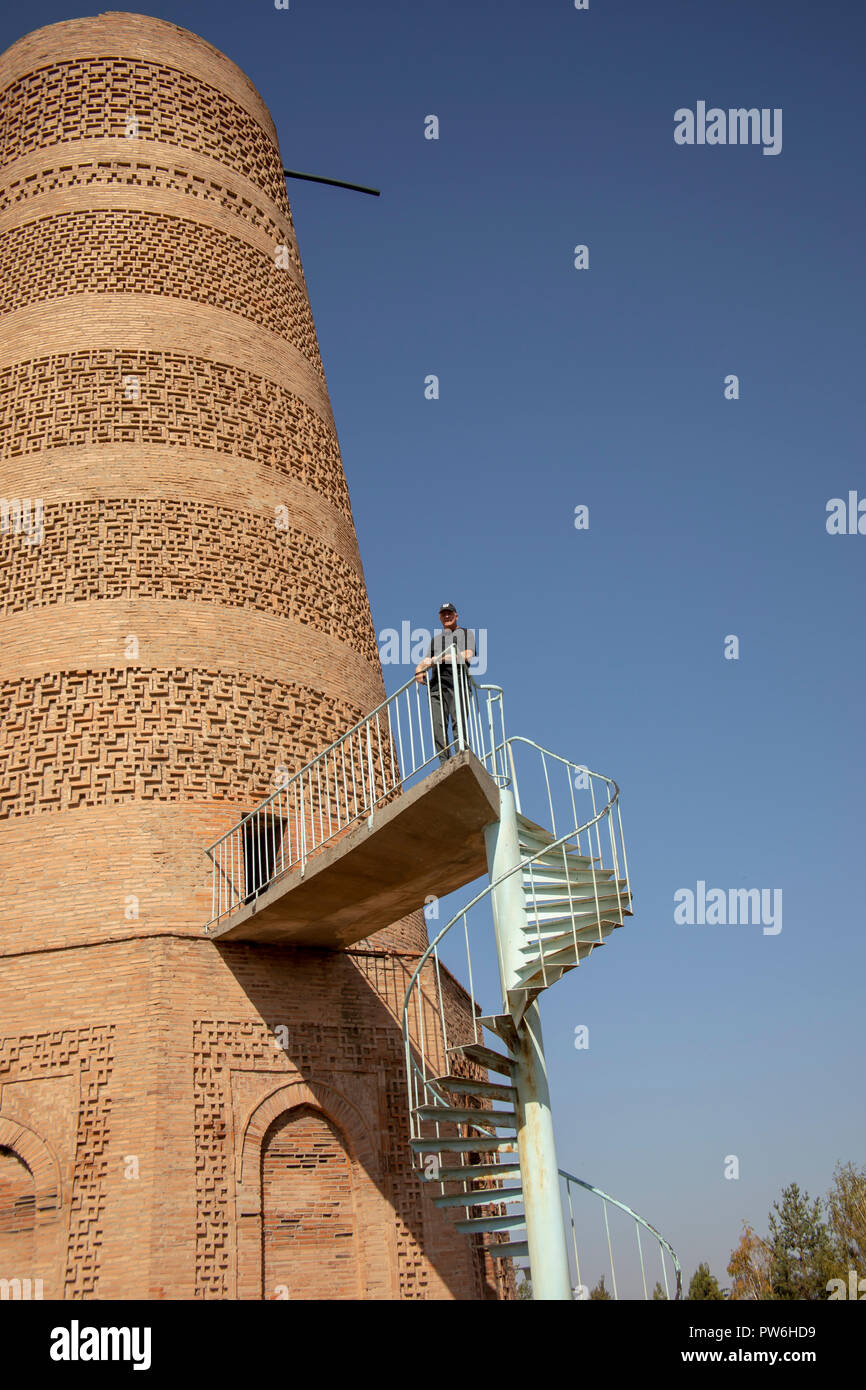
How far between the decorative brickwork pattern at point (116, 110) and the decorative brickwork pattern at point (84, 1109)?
9946 millimetres

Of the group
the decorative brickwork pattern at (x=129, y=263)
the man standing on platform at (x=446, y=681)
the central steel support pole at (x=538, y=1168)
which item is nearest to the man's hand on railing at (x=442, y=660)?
the man standing on platform at (x=446, y=681)

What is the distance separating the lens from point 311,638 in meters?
12.2

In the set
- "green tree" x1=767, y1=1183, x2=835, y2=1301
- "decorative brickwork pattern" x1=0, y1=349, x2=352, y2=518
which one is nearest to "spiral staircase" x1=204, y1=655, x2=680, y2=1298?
"decorative brickwork pattern" x1=0, y1=349, x2=352, y2=518

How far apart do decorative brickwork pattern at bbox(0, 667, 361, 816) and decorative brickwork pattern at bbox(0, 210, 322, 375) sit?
4.60 m

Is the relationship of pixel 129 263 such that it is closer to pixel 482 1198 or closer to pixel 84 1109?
pixel 84 1109

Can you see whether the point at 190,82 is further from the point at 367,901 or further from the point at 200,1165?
the point at 200,1165

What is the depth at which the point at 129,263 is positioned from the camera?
1318cm

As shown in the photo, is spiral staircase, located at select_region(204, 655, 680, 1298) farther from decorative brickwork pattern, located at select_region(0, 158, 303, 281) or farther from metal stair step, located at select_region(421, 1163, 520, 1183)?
decorative brickwork pattern, located at select_region(0, 158, 303, 281)

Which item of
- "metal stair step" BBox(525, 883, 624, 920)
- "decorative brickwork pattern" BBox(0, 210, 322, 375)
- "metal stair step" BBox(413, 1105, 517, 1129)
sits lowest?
"metal stair step" BBox(413, 1105, 517, 1129)

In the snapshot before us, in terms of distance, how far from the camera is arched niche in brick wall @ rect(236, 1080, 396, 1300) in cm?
925

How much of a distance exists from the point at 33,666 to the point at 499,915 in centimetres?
504
